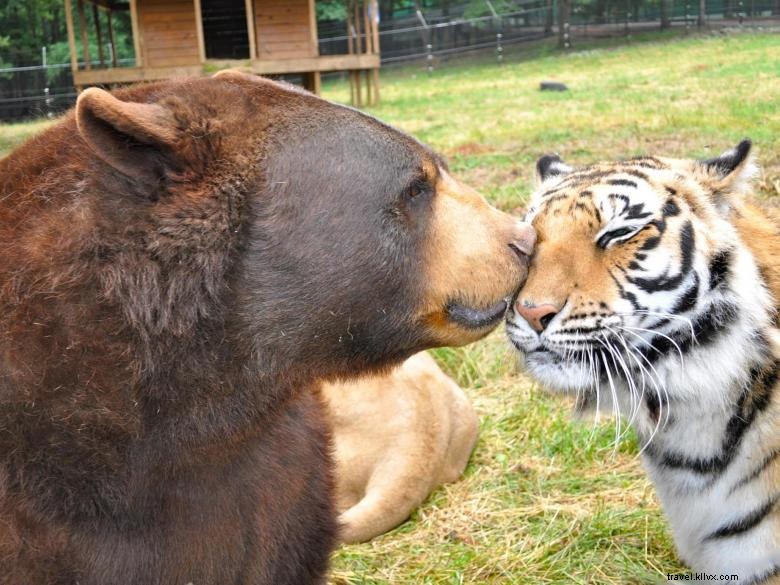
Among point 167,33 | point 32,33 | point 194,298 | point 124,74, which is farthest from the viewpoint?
point 32,33

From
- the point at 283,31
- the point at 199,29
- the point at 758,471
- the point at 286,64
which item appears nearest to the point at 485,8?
the point at 283,31

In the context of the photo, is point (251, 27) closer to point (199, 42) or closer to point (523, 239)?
point (199, 42)

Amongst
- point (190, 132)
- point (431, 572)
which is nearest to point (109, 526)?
point (190, 132)

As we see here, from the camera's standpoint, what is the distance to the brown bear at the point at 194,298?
8.69ft

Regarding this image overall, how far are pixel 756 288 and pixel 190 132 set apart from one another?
2170 millimetres

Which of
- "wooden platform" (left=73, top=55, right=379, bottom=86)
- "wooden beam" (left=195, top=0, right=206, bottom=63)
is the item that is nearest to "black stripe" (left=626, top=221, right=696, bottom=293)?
"wooden platform" (left=73, top=55, right=379, bottom=86)

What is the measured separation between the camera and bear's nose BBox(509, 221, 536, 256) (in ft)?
Result: 10.1

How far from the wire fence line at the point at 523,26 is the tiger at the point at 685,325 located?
34.3 m

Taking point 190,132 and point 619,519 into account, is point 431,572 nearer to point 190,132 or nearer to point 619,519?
point 619,519

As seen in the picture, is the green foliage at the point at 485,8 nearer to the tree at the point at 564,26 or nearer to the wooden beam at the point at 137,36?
the tree at the point at 564,26

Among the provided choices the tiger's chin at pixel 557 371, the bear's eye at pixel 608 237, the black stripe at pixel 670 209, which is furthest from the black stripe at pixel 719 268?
the tiger's chin at pixel 557 371

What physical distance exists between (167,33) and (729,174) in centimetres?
2127

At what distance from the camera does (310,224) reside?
9.25 ft

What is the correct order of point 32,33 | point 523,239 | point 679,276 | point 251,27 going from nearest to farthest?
point 523,239 < point 679,276 < point 251,27 < point 32,33
